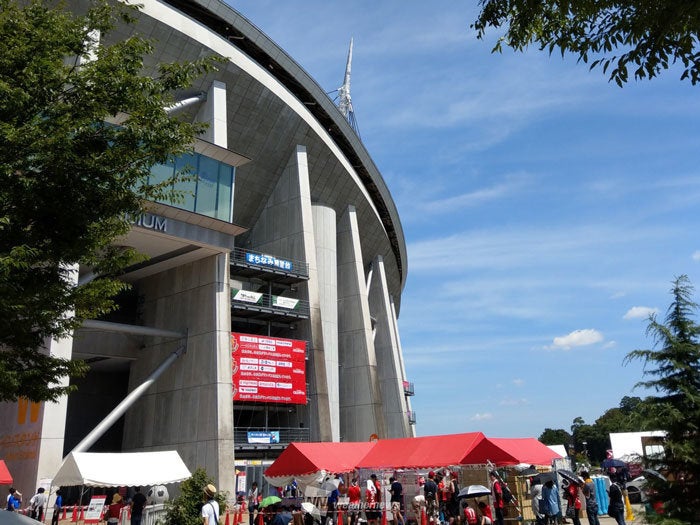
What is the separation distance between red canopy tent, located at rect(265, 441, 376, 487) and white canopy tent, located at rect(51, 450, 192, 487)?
3.30 meters

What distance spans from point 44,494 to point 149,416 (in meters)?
10.8

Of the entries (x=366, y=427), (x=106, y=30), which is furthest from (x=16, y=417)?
(x=366, y=427)

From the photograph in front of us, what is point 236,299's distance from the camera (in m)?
34.5

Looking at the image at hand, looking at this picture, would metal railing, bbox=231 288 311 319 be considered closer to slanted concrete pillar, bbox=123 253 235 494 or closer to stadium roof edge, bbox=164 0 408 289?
slanted concrete pillar, bbox=123 253 235 494

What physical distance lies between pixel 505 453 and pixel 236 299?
21982 mm

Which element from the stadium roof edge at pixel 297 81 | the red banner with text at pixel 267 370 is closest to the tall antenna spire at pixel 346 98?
the stadium roof edge at pixel 297 81

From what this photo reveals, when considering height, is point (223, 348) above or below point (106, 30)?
below

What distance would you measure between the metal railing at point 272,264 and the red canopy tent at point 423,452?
19.0 m

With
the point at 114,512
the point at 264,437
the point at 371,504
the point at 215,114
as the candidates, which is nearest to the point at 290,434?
the point at 264,437

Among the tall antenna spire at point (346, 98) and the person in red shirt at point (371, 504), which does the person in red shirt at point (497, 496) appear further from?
the tall antenna spire at point (346, 98)

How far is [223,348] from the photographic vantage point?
28.0 meters

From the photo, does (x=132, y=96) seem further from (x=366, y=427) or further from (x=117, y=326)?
(x=366, y=427)

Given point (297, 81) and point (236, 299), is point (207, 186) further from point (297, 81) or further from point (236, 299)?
point (297, 81)

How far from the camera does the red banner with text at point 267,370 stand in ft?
107
